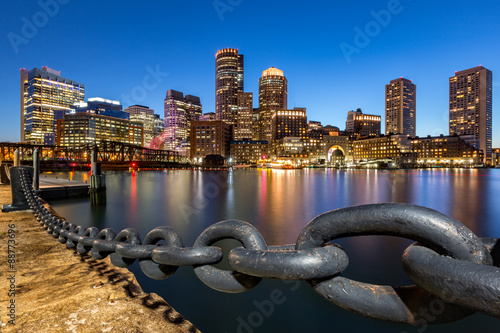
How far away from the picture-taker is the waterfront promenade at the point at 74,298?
2273 millimetres

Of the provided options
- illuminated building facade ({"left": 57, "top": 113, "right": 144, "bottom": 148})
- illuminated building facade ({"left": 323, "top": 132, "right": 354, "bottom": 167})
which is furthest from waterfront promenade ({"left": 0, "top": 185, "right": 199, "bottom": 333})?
illuminated building facade ({"left": 57, "top": 113, "right": 144, "bottom": 148})

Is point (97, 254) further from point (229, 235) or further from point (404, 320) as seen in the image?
point (404, 320)

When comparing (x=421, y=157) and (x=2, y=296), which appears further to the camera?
(x=421, y=157)

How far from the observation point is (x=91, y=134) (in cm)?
17562

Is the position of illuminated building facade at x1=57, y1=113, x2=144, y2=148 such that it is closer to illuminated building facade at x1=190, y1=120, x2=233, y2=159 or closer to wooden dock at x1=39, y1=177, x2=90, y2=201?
illuminated building facade at x1=190, y1=120, x2=233, y2=159

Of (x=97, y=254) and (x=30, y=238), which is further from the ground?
(x=97, y=254)

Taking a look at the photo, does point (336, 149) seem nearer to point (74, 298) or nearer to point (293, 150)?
point (293, 150)

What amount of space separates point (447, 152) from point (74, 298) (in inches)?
7857

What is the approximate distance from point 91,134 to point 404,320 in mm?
207227

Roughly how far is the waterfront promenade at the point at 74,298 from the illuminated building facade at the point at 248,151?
180 meters

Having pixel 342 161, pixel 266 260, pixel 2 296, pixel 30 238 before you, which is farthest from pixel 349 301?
pixel 342 161

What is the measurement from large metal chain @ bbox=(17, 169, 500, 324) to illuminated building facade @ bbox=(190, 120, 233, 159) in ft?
576

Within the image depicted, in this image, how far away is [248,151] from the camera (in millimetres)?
184875

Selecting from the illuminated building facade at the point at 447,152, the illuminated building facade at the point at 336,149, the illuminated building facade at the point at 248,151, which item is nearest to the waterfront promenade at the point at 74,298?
the illuminated building facade at the point at 248,151
